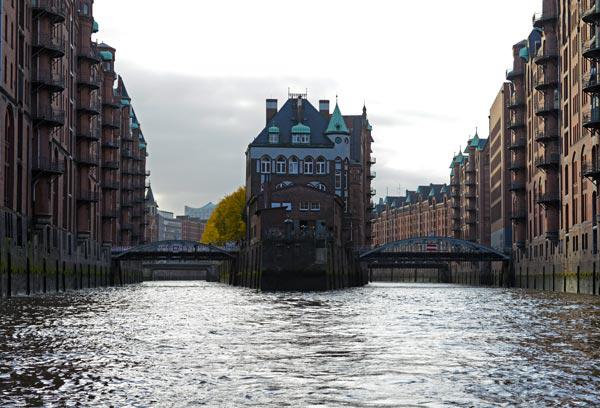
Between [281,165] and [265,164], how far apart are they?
211 cm

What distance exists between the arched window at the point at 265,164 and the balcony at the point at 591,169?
5851cm

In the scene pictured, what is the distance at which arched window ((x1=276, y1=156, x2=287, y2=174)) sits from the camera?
137m

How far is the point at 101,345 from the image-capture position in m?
27.5

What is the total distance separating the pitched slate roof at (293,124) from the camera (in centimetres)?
13800

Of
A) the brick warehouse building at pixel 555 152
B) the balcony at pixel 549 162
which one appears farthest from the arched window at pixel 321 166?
the balcony at pixel 549 162

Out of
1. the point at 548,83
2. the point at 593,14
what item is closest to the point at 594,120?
the point at 593,14

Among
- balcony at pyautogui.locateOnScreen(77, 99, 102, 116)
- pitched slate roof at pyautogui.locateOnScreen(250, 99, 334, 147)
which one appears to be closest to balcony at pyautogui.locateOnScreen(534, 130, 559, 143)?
pitched slate roof at pyautogui.locateOnScreen(250, 99, 334, 147)

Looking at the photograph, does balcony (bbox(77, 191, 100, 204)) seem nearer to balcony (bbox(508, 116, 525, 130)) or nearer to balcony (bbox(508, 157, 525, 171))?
balcony (bbox(508, 157, 525, 171))

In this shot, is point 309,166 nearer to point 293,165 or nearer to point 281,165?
point 293,165

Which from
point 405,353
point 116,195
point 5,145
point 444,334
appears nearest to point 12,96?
point 5,145

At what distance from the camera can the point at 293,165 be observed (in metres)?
137

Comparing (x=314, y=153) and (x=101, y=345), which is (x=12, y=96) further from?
(x=314, y=153)

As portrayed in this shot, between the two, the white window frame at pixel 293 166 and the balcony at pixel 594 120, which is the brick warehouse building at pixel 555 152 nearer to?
the balcony at pixel 594 120

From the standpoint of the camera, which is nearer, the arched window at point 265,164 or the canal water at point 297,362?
the canal water at point 297,362
